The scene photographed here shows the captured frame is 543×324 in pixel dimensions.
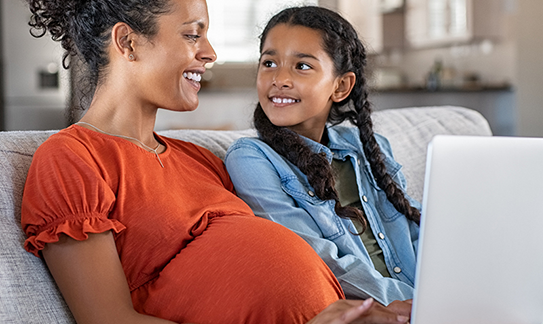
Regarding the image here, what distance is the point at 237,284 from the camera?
97 centimetres

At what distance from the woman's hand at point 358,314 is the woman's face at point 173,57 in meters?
0.55

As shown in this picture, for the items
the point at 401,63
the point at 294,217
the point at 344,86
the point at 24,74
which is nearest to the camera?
the point at 294,217

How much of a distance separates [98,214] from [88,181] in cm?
6

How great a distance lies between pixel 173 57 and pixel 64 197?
39 centimetres

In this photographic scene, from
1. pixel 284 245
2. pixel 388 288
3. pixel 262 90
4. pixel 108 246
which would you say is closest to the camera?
pixel 108 246

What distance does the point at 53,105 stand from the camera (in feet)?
17.1

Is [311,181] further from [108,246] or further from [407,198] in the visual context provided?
[108,246]

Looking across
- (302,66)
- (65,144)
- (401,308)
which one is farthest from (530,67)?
(65,144)

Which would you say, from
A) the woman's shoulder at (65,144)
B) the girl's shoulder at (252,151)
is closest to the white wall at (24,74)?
the girl's shoulder at (252,151)

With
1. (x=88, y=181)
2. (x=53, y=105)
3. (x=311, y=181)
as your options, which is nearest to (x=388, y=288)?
(x=311, y=181)

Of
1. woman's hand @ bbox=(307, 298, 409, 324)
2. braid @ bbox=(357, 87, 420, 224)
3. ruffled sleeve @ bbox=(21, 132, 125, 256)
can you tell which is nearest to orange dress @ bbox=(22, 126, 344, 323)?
ruffled sleeve @ bbox=(21, 132, 125, 256)

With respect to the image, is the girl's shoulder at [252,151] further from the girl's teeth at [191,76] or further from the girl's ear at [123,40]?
the girl's ear at [123,40]

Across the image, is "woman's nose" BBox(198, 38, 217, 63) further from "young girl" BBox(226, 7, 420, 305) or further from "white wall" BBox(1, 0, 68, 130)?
"white wall" BBox(1, 0, 68, 130)

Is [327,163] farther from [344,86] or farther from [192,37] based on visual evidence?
[192,37]
